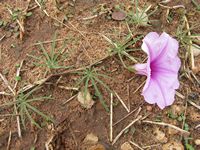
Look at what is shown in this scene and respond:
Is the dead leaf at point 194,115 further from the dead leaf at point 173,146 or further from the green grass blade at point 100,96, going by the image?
the green grass blade at point 100,96

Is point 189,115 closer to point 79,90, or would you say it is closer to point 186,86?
point 186,86

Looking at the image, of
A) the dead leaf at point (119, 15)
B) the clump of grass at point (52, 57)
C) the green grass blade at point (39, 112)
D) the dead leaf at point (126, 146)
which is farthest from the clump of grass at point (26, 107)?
the dead leaf at point (119, 15)

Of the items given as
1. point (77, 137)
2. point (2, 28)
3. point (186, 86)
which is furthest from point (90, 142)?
point (2, 28)

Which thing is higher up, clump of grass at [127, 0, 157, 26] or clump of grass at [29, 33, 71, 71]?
clump of grass at [29, 33, 71, 71]

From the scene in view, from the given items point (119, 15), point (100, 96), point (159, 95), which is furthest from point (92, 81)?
point (119, 15)

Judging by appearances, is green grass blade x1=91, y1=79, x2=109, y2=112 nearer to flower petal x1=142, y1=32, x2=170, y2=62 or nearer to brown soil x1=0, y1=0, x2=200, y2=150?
brown soil x1=0, y1=0, x2=200, y2=150

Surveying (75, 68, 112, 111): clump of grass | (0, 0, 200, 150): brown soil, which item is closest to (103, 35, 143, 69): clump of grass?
(0, 0, 200, 150): brown soil
